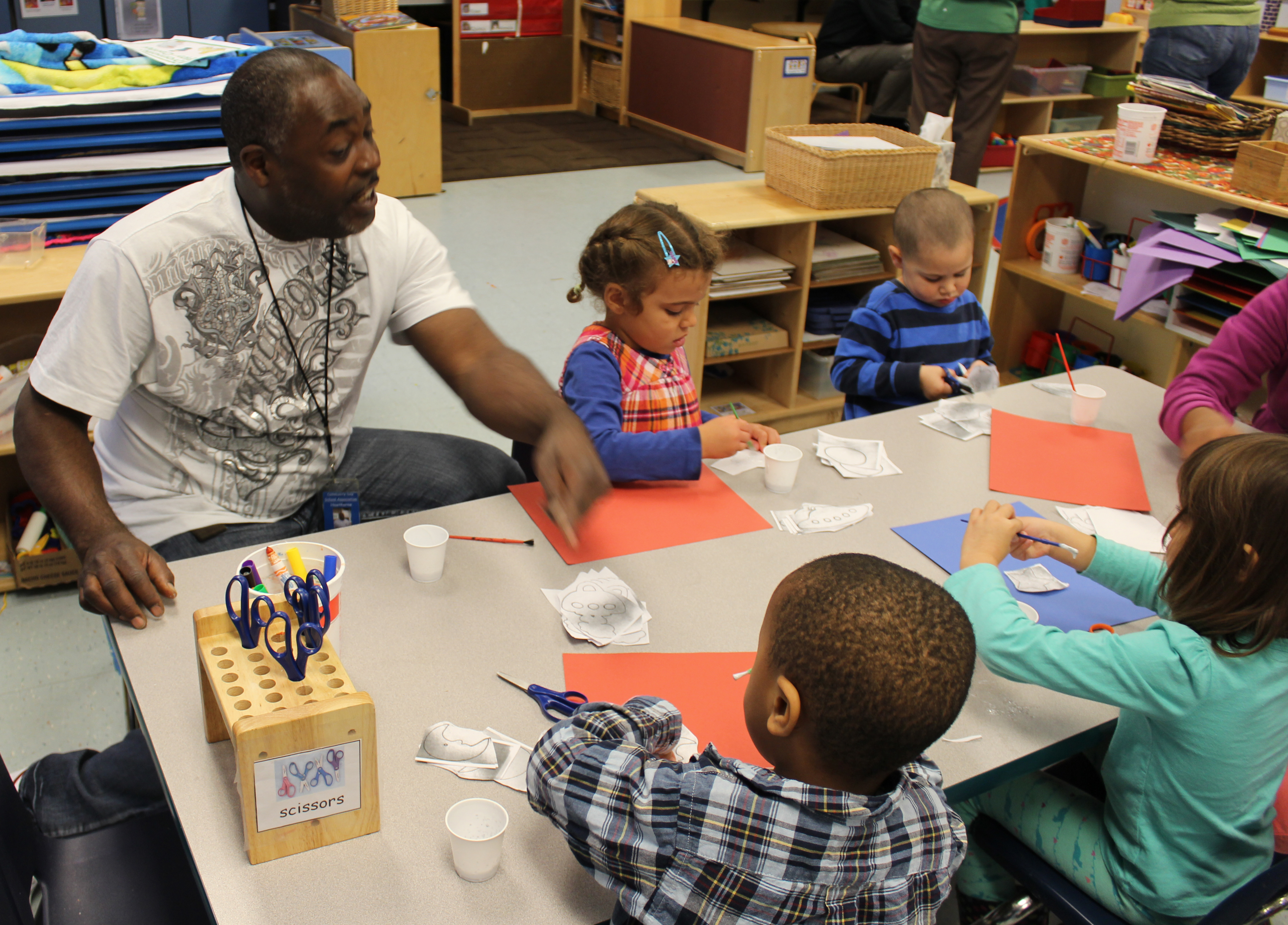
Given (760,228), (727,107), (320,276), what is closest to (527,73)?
(727,107)

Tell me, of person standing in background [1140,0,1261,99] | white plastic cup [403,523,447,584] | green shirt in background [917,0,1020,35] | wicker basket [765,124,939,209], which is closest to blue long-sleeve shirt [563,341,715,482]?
white plastic cup [403,523,447,584]

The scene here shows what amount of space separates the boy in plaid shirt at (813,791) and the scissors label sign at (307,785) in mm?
188

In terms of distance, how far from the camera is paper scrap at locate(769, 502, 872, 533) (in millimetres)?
1653

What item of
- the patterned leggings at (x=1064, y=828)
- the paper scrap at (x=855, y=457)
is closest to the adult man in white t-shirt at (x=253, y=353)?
the paper scrap at (x=855, y=457)

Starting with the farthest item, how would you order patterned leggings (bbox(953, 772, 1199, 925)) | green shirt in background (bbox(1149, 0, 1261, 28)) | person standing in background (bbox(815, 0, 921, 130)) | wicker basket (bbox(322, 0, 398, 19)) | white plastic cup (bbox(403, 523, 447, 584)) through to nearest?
person standing in background (bbox(815, 0, 921, 130)) < wicker basket (bbox(322, 0, 398, 19)) < green shirt in background (bbox(1149, 0, 1261, 28)) < white plastic cup (bbox(403, 523, 447, 584)) < patterned leggings (bbox(953, 772, 1199, 925))

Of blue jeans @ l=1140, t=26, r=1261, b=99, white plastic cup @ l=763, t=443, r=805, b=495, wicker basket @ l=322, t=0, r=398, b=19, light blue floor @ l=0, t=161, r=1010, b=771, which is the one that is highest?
blue jeans @ l=1140, t=26, r=1261, b=99

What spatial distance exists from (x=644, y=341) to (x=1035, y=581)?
0.82 metres

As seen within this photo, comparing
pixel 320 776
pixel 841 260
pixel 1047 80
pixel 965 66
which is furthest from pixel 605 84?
pixel 320 776

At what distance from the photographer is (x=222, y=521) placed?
5.83 ft

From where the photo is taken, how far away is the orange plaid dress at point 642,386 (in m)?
2.00

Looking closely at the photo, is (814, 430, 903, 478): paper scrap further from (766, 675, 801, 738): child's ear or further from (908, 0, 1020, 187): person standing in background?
(908, 0, 1020, 187): person standing in background

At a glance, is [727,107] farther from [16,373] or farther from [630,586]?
[630,586]

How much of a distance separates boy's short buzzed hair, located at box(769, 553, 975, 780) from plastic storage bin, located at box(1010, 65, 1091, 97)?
21.2ft

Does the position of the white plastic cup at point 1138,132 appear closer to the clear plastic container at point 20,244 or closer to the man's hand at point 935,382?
the man's hand at point 935,382
